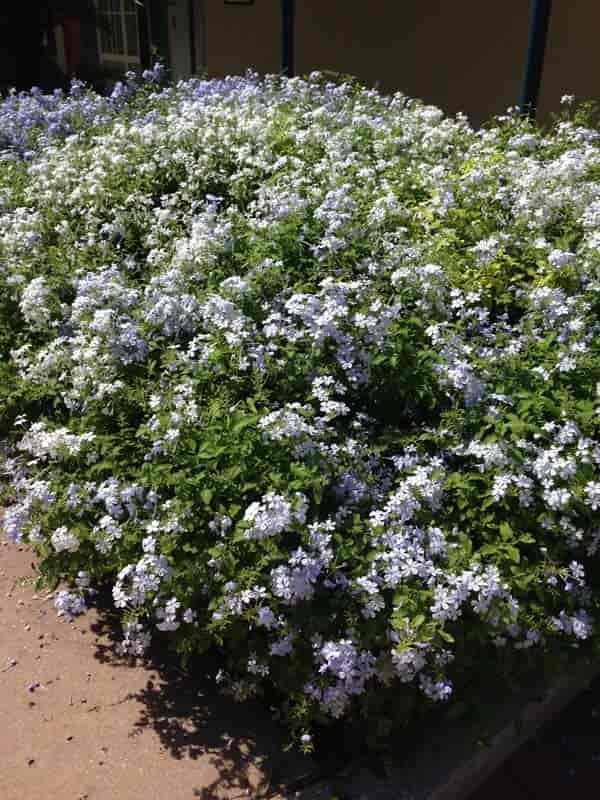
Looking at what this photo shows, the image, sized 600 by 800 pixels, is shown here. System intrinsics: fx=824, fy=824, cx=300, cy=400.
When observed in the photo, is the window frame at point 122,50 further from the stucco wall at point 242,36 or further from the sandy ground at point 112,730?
the sandy ground at point 112,730

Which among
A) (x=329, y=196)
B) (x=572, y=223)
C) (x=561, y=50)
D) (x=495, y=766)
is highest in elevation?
(x=561, y=50)

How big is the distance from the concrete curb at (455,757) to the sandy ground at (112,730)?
7.7 inches

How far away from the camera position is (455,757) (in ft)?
8.53

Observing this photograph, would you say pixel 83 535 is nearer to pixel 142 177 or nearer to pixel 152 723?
pixel 152 723

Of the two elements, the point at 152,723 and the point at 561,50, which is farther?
the point at 561,50

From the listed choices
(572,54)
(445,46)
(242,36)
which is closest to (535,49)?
(572,54)

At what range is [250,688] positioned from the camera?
2.53 metres

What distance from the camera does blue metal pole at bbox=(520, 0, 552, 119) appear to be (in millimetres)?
6680

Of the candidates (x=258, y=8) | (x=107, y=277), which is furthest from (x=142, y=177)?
(x=258, y=8)

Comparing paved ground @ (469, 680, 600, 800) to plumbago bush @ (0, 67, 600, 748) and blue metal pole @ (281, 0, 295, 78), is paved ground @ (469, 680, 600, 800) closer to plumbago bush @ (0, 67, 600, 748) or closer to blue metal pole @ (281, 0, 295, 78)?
plumbago bush @ (0, 67, 600, 748)

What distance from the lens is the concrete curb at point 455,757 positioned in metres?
2.51

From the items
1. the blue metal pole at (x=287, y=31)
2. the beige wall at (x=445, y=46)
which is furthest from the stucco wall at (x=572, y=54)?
the blue metal pole at (x=287, y=31)

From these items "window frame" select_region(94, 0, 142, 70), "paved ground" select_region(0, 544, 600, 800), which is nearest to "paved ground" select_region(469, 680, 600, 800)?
"paved ground" select_region(0, 544, 600, 800)

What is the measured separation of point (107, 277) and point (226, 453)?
4.46ft
